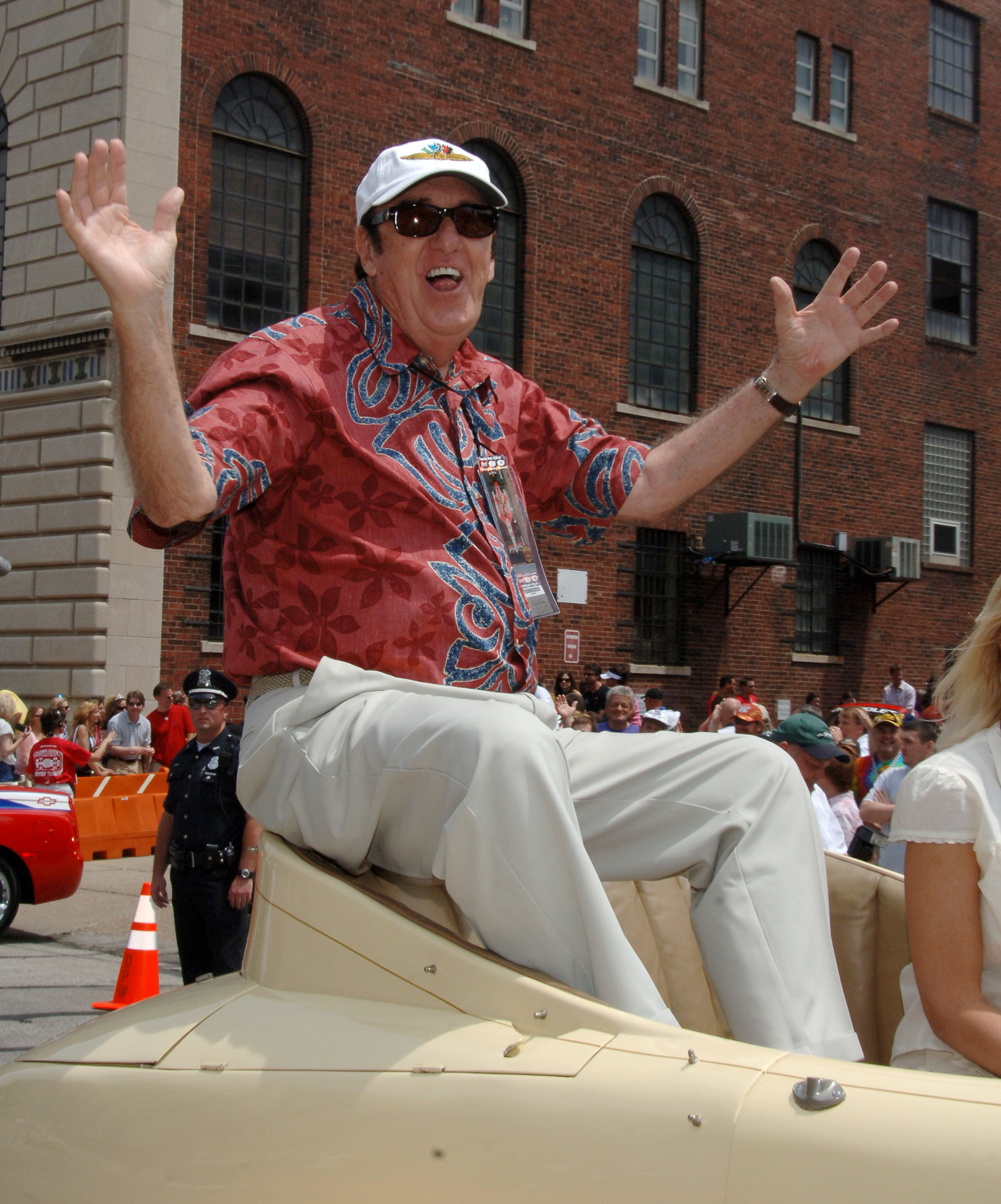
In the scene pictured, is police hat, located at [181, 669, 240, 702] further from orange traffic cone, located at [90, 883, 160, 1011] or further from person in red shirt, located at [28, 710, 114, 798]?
person in red shirt, located at [28, 710, 114, 798]

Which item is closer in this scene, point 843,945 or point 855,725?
point 843,945

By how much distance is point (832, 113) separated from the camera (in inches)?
931

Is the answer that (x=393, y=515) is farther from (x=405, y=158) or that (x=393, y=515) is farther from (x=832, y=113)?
(x=832, y=113)

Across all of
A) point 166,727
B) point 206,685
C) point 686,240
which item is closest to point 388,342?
point 206,685

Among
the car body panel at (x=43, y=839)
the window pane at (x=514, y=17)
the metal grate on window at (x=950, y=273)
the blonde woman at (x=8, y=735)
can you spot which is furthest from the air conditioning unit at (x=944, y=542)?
the car body panel at (x=43, y=839)

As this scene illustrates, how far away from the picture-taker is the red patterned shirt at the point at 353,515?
2.48m

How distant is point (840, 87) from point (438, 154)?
2335cm

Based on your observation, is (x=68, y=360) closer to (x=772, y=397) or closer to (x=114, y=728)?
(x=114, y=728)

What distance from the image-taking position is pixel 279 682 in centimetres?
249

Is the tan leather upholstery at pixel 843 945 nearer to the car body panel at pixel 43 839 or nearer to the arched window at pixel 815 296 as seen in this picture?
the car body panel at pixel 43 839

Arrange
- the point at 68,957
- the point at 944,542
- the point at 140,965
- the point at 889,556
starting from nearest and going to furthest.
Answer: the point at 140,965 → the point at 68,957 → the point at 889,556 → the point at 944,542

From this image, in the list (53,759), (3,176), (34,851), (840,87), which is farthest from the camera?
(840,87)

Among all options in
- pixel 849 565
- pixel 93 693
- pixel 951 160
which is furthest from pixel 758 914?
pixel 951 160

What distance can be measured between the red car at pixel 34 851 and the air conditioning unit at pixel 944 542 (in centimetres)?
1891
